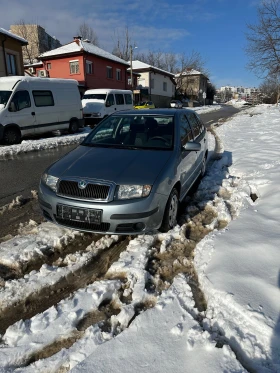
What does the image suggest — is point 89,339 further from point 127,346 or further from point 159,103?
point 159,103

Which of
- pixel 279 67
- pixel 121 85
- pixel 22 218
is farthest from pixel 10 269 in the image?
pixel 121 85

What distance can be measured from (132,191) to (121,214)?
0.28 metres

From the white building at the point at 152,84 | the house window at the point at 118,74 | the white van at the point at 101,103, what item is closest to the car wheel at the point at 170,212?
the white van at the point at 101,103

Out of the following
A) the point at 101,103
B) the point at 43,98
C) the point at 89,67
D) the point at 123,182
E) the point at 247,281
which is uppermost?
the point at 89,67

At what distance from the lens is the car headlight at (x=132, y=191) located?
3.10 meters

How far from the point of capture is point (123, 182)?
10.2ft

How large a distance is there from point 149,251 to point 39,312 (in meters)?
1.32

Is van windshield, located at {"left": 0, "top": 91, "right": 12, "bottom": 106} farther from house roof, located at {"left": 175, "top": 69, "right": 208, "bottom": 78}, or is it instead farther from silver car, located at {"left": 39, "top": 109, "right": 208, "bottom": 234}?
house roof, located at {"left": 175, "top": 69, "right": 208, "bottom": 78}

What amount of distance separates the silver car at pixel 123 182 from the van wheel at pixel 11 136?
292 inches

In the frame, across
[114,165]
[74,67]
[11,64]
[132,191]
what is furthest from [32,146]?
[74,67]

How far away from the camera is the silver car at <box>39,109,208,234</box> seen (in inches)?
122

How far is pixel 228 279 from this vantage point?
2600 mm

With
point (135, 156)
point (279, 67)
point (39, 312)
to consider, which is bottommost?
point (39, 312)

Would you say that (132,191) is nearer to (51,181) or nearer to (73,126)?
(51,181)
